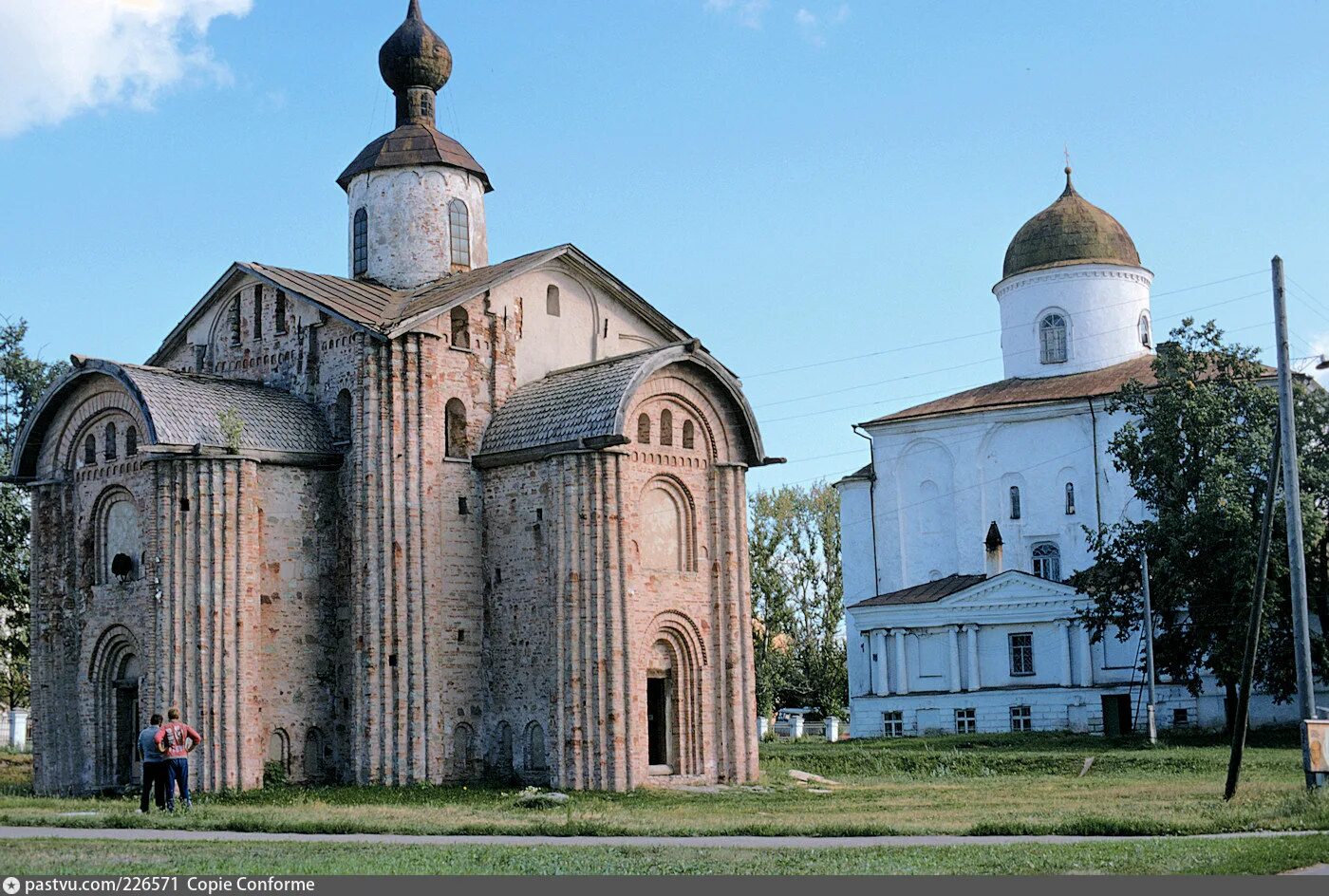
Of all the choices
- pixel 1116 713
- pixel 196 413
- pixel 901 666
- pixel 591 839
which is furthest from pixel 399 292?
pixel 1116 713

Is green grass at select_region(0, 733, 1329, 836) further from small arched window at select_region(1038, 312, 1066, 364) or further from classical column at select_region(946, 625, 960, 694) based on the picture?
small arched window at select_region(1038, 312, 1066, 364)

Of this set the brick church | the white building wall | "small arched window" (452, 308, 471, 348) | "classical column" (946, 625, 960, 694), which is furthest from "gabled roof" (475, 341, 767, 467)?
the white building wall

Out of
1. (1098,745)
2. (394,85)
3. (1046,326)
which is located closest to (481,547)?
(394,85)

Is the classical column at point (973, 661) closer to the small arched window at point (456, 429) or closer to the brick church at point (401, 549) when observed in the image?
the brick church at point (401, 549)

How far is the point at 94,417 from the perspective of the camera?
30.9 meters

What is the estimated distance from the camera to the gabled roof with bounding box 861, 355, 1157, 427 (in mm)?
49312

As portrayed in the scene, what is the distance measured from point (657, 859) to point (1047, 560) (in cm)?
3634

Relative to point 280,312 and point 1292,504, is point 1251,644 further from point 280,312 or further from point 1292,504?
point 280,312

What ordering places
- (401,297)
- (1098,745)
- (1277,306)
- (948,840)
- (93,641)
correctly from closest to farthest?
(948,840) < (1277,306) < (93,641) < (401,297) < (1098,745)

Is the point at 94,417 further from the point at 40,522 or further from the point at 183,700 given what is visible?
the point at 183,700

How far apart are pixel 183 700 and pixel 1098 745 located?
20841 millimetres

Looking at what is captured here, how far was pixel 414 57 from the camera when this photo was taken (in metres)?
35.3

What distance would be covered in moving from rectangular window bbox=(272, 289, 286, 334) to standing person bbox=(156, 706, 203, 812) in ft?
38.0

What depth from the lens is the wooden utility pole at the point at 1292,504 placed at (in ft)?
73.2
